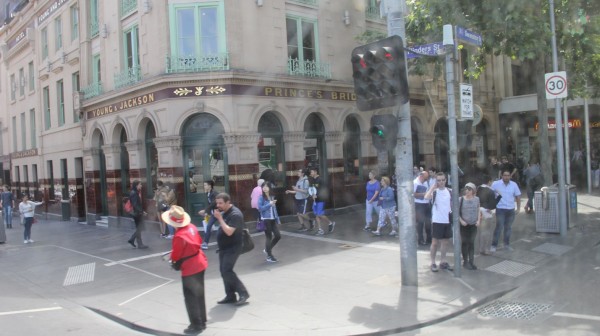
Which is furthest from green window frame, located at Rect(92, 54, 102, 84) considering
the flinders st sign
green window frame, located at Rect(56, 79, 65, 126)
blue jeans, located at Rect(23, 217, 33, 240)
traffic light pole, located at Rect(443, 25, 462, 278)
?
traffic light pole, located at Rect(443, 25, 462, 278)

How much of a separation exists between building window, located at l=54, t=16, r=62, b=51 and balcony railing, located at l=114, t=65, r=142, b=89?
6.74 metres

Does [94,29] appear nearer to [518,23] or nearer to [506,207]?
[518,23]

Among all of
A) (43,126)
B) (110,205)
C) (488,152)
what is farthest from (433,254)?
(43,126)

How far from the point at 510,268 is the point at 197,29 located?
1063 cm

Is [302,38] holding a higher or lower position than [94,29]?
lower

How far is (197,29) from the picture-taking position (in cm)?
1472

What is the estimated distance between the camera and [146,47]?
15.5 metres

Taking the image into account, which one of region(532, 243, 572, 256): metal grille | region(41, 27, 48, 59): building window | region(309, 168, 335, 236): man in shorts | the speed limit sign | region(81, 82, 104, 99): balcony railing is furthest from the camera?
region(41, 27, 48, 59): building window

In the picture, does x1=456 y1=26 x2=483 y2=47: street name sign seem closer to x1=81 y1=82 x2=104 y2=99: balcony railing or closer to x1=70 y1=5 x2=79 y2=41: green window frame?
x1=81 y1=82 x2=104 y2=99: balcony railing

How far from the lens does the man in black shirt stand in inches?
275

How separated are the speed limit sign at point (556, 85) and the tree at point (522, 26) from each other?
637mm

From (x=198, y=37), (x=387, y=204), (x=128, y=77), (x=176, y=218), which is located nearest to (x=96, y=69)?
(x=128, y=77)

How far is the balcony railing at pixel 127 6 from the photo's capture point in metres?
16.2

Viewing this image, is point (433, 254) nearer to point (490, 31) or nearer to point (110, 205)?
point (490, 31)
